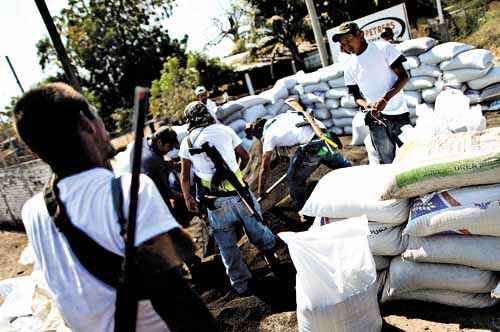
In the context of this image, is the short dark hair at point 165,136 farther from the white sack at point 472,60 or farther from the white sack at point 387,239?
the white sack at point 472,60

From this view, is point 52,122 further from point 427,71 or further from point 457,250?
point 427,71

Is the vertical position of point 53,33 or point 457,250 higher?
point 53,33

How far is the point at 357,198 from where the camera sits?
7.90ft

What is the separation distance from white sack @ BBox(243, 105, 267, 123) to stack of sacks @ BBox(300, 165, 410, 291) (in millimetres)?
4250

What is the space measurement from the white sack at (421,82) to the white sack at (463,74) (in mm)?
208

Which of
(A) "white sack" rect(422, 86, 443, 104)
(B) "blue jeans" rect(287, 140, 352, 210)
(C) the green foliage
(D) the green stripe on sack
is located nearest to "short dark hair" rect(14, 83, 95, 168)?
(D) the green stripe on sack

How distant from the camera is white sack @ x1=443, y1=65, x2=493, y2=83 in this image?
4.88 m

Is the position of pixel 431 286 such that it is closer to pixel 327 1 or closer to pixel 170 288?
pixel 170 288

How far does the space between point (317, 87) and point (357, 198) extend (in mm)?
4396

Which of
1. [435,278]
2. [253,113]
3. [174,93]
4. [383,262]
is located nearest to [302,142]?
[383,262]

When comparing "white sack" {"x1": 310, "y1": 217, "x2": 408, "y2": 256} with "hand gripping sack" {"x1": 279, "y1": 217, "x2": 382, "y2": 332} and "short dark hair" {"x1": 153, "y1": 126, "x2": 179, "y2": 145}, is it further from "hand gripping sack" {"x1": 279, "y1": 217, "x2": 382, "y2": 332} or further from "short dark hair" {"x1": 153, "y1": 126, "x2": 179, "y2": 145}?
"short dark hair" {"x1": 153, "y1": 126, "x2": 179, "y2": 145}

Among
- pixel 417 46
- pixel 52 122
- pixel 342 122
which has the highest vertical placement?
pixel 52 122

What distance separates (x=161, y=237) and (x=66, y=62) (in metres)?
4.12

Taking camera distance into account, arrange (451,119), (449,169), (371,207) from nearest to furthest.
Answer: (449,169) → (371,207) → (451,119)
